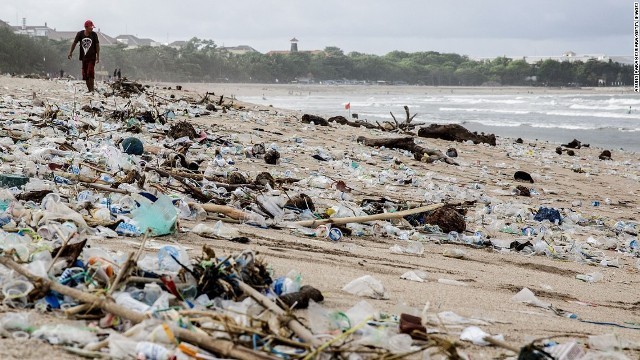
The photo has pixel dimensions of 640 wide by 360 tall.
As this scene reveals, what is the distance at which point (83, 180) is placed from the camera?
4258 mm

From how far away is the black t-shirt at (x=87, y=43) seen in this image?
450 inches

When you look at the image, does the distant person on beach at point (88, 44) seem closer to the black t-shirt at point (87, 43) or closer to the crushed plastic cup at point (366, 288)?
the black t-shirt at point (87, 43)

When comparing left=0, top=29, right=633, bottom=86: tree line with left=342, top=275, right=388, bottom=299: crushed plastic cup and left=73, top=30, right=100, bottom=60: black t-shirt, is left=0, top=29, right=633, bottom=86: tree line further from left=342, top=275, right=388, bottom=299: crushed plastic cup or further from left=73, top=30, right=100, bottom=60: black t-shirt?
left=342, top=275, right=388, bottom=299: crushed plastic cup

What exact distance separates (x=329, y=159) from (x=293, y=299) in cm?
567

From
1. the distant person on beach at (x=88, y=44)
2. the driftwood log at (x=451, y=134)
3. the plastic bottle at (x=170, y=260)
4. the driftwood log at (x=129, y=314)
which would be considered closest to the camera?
the driftwood log at (x=129, y=314)

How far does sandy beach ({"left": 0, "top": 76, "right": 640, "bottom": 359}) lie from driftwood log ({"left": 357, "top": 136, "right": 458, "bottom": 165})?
16cm

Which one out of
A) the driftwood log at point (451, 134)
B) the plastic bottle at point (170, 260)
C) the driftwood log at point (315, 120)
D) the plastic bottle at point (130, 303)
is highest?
the plastic bottle at point (170, 260)

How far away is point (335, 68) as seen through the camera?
95.5 meters

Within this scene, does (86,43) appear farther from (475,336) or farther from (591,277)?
(475,336)

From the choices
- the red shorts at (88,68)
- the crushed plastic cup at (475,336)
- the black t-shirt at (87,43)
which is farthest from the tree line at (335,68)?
the crushed plastic cup at (475,336)

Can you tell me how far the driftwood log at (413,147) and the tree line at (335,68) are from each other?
162 feet

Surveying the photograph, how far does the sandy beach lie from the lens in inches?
105

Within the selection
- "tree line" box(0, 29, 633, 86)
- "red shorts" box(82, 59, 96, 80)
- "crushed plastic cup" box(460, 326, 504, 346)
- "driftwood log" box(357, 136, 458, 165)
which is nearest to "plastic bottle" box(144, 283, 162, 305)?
"crushed plastic cup" box(460, 326, 504, 346)

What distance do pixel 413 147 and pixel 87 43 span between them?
5451 millimetres
